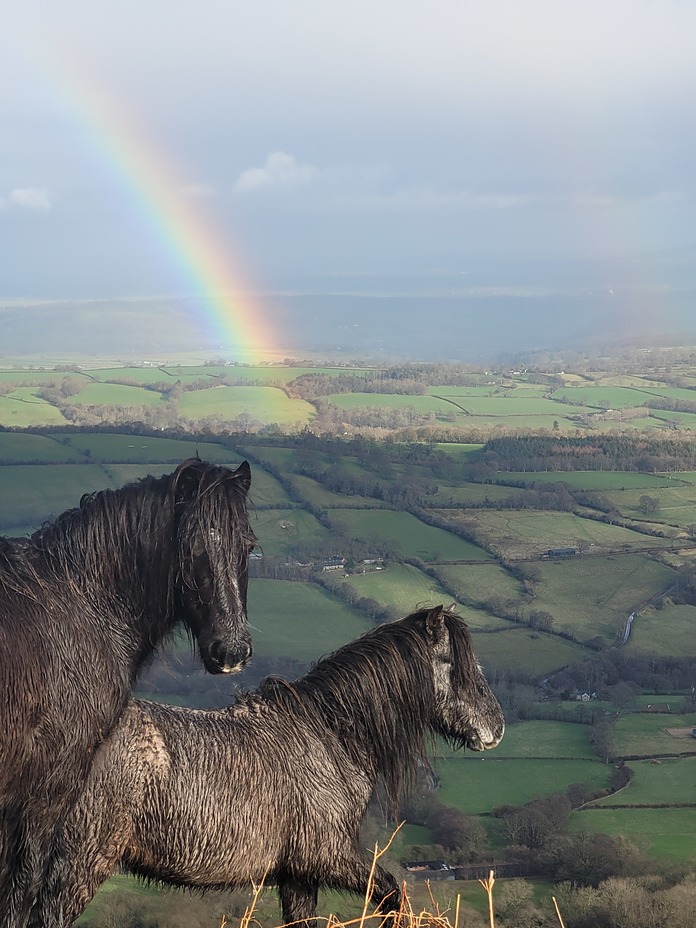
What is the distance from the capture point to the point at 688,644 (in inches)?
1820

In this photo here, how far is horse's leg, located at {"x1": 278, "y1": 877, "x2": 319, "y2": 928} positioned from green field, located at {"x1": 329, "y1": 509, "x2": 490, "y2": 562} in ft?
161

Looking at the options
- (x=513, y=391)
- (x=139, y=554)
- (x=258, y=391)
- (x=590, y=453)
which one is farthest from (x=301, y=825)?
(x=513, y=391)

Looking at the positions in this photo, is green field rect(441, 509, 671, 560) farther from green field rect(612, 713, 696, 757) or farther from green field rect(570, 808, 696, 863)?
green field rect(570, 808, 696, 863)

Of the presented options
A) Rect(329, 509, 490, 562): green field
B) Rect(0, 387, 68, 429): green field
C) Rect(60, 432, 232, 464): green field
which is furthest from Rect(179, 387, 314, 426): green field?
Rect(329, 509, 490, 562): green field

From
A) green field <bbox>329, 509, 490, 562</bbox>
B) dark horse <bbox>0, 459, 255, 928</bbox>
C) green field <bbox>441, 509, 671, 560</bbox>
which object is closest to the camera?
dark horse <bbox>0, 459, 255, 928</bbox>

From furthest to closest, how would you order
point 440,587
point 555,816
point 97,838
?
point 440,587 < point 555,816 < point 97,838

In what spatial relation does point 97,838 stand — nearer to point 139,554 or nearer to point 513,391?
point 139,554

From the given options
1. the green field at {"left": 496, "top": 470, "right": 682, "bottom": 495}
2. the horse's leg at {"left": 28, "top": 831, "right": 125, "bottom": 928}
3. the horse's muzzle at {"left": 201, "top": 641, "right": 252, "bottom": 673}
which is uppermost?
the horse's muzzle at {"left": 201, "top": 641, "right": 252, "bottom": 673}

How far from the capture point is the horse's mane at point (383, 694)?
5844mm

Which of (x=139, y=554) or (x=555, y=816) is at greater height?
(x=139, y=554)

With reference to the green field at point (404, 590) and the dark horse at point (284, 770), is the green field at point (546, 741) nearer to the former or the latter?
the green field at point (404, 590)

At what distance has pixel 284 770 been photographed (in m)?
5.50

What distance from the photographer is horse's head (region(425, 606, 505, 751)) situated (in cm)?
602

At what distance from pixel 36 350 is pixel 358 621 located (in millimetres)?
161442
